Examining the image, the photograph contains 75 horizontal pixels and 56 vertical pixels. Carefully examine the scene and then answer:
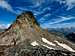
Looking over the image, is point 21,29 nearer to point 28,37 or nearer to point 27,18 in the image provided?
point 28,37

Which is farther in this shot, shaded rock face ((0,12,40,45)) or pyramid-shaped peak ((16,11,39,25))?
pyramid-shaped peak ((16,11,39,25))

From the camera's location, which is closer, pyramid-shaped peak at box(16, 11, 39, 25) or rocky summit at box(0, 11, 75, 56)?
rocky summit at box(0, 11, 75, 56)

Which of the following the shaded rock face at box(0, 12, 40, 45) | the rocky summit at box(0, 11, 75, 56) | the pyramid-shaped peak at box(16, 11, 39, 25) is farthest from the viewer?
the pyramid-shaped peak at box(16, 11, 39, 25)

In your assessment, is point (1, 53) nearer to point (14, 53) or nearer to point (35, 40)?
point (14, 53)

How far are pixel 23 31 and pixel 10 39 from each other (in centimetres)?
991

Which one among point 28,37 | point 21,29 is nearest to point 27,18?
point 21,29

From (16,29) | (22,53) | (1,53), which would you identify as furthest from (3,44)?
(22,53)

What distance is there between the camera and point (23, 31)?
333 feet

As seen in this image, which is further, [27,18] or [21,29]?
[27,18]

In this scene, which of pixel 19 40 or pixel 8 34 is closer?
pixel 19 40

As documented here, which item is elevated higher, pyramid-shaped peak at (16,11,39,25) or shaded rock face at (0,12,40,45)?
pyramid-shaped peak at (16,11,39,25)

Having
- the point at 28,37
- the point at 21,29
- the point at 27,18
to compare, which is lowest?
the point at 28,37

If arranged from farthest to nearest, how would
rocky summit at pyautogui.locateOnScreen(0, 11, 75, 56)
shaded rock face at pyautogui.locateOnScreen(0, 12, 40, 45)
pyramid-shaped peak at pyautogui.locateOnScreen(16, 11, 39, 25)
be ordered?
pyramid-shaped peak at pyautogui.locateOnScreen(16, 11, 39, 25)
shaded rock face at pyautogui.locateOnScreen(0, 12, 40, 45)
rocky summit at pyautogui.locateOnScreen(0, 11, 75, 56)

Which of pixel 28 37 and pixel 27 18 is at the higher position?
pixel 27 18
